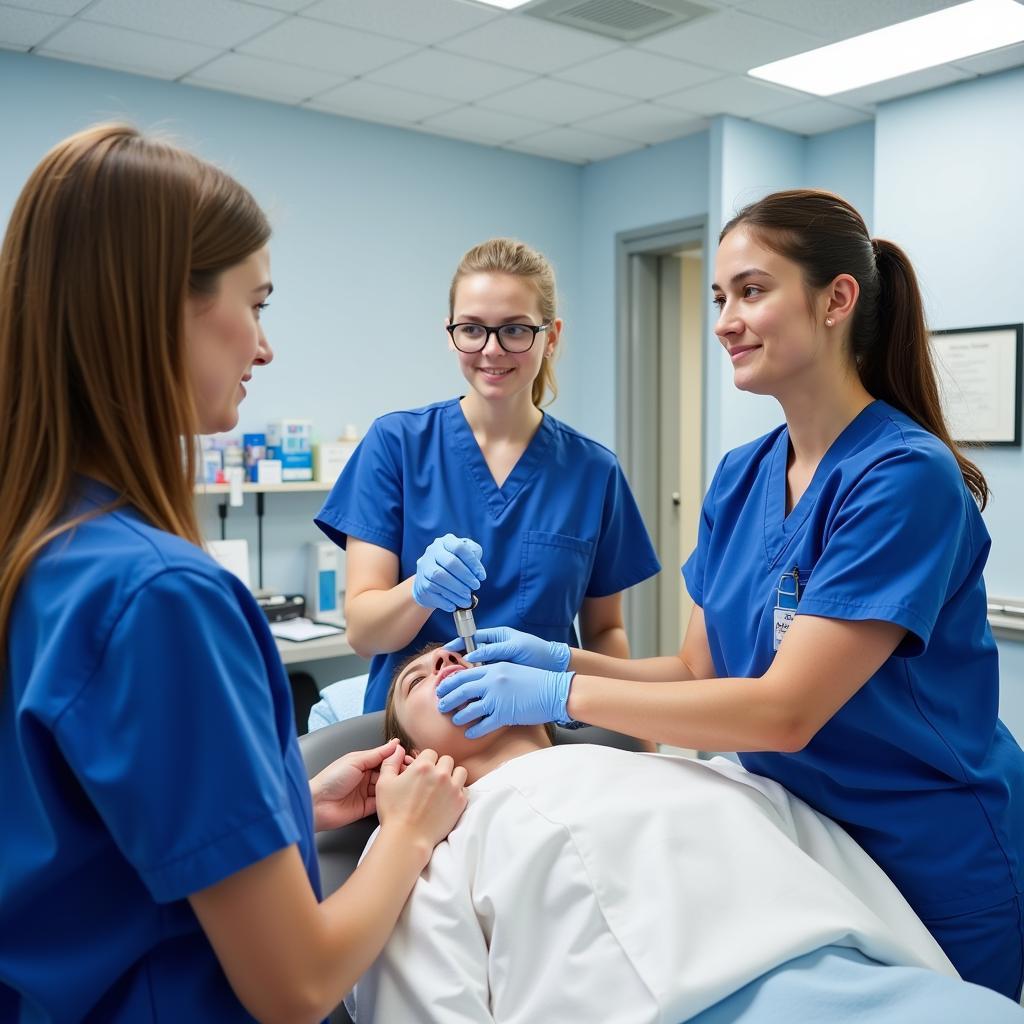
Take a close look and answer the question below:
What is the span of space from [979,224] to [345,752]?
8.45ft

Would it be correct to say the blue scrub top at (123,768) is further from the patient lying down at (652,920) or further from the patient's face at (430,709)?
the patient's face at (430,709)

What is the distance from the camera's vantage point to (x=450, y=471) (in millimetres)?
1841

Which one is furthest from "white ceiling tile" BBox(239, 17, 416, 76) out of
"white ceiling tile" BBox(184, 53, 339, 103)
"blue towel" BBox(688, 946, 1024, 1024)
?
"blue towel" BBox(688, 946, 1024, 1024)

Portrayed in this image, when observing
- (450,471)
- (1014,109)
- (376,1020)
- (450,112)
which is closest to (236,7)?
(450,112)

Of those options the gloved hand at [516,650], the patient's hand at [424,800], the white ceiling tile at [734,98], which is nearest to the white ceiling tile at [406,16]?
the white ceiling tile at [734,98]

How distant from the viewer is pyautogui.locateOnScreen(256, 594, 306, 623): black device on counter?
3.35m

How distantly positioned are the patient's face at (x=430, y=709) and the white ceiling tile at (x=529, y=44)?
6.12 ft

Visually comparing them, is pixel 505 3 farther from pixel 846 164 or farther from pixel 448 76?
pixel 846 164

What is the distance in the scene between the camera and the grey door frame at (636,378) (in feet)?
13.6

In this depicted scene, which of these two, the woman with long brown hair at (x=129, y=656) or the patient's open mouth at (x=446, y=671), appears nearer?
the woman with long brown hair at (x=129, y=656)

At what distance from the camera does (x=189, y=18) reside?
8.71ft

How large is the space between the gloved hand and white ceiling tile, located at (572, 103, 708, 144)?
2.49 meters

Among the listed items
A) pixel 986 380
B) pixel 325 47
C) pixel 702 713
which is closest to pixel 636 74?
pixel 325 47

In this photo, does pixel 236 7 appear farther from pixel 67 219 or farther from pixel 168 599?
pixel 168 599
